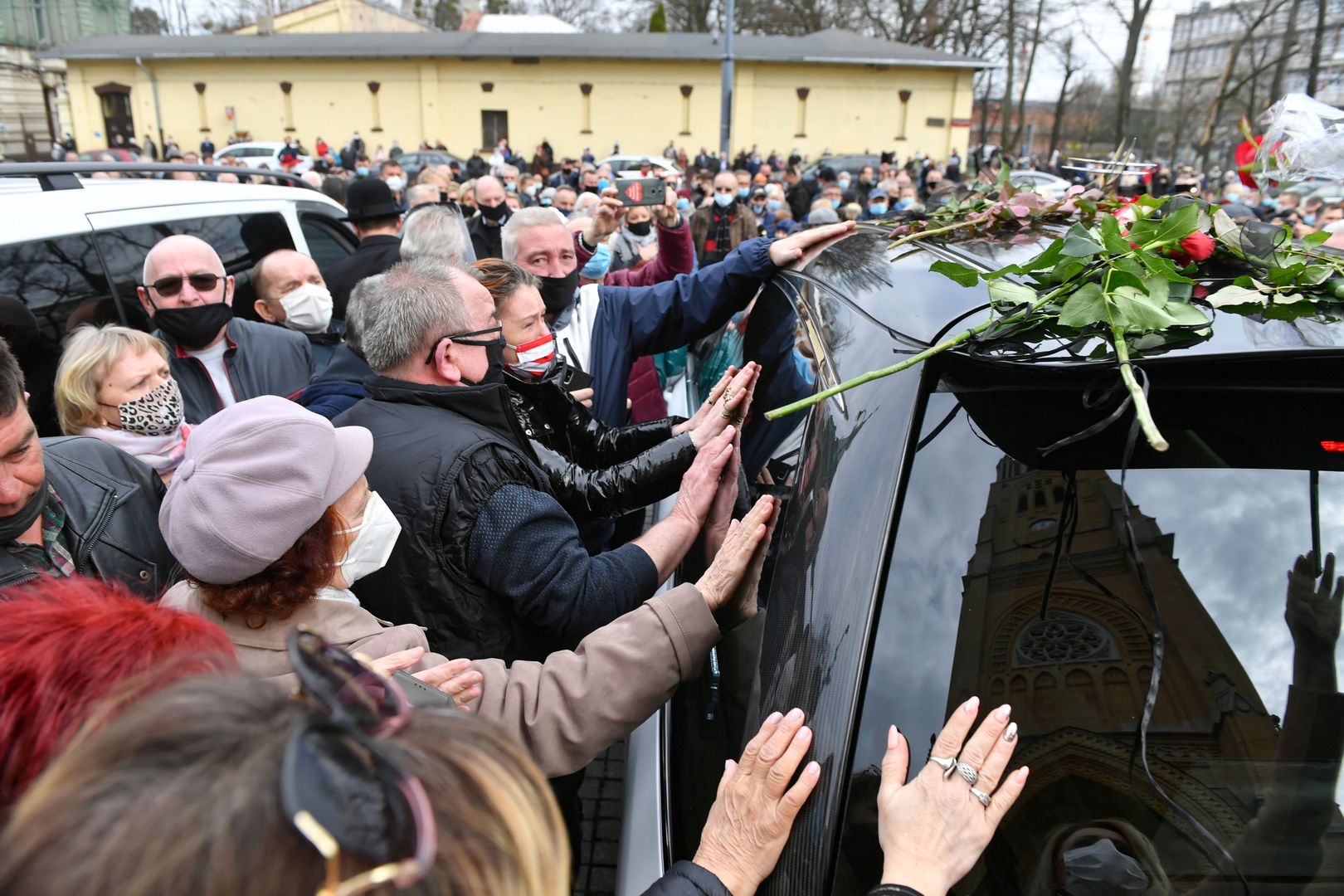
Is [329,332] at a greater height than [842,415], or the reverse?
[842,415]

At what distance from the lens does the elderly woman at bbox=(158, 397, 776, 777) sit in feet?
4.87

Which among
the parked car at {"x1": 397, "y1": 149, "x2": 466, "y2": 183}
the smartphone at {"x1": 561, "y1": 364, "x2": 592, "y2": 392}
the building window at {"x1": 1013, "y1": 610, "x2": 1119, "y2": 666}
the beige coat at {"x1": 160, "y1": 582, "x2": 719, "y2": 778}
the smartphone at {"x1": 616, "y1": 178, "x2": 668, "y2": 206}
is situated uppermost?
the smartphone at {"x1": 616, "y1": 178, "x2": 668, "y2": 206}

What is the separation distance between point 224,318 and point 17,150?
42.1 metres

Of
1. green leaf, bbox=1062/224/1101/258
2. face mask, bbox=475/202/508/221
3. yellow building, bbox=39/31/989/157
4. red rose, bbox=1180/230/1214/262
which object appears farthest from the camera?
yellow building, bbox=39/31/989/157

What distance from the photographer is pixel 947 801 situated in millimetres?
1161

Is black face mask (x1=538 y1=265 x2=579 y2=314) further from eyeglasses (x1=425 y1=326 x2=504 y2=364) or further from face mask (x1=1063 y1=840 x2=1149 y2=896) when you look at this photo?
face mask (x1=1063 y1=840 x2=1149 y2=896)

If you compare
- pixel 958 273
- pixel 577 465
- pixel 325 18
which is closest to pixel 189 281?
pixel 577 465

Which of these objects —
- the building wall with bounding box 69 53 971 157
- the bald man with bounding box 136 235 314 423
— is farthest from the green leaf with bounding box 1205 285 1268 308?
the building wall with bounding box 69 53 971 157

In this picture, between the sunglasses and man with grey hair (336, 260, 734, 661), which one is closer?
the sunglasses

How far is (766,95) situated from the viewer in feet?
115

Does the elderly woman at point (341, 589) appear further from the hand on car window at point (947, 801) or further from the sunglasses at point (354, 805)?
the sunglasses at point (354, 805)

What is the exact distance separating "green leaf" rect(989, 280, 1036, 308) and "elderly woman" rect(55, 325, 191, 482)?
229 centimetres

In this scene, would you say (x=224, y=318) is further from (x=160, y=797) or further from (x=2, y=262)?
(x=160, y=797)

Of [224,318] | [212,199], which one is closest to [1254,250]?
[224,318]
